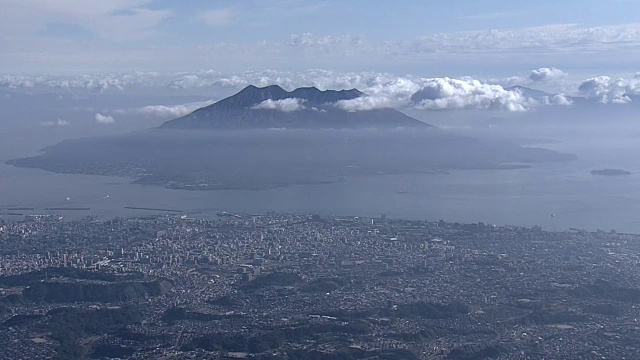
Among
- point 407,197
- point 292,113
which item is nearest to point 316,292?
point 407,197

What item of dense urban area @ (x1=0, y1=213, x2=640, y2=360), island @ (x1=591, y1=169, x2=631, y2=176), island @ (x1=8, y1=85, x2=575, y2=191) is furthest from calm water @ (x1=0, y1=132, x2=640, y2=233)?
dense urban area @ (x1=0, y1=213, x2=640, y2=360)

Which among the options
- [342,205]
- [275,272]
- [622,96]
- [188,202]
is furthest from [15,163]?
[622,96]

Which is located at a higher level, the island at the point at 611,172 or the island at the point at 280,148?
the island at the point at 280,148

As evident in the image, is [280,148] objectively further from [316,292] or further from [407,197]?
[316,292]

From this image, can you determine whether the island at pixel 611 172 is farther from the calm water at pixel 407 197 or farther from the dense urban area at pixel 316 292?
the dense urban area at pixel 316 292

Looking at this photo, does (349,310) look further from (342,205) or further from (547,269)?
(342,205)

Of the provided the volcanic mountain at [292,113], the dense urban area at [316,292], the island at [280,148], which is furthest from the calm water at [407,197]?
the volcanic mountain at [292,113]

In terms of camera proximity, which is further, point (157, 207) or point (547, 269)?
point (157, 207)
